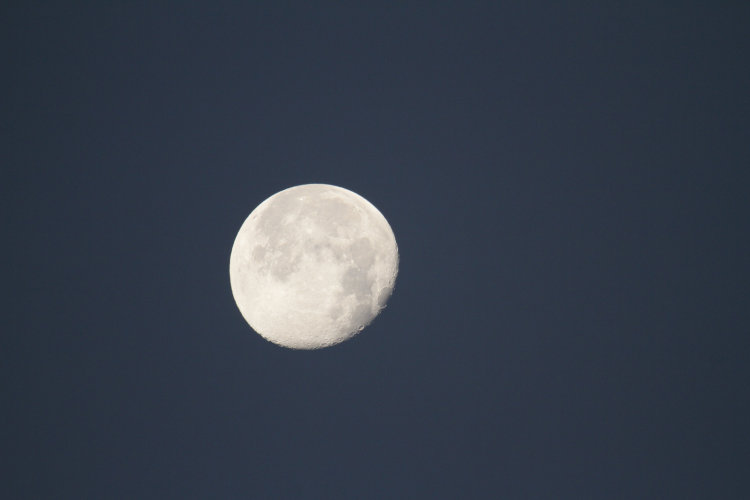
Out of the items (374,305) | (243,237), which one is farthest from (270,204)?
(374,305)

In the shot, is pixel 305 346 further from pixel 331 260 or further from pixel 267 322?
pixel 331 260

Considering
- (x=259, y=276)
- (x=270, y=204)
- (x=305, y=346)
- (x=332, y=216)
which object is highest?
(x=270, y=204)

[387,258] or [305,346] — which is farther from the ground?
[387,258]

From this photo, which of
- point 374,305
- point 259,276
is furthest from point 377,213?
point 259,276

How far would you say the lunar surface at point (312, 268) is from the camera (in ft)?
24.0

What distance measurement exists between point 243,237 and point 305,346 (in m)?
1.63

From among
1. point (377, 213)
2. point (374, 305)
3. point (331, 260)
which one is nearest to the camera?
point (331, 260)

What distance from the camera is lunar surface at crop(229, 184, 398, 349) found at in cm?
730

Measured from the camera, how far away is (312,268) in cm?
725

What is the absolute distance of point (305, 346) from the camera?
7848 millimetres

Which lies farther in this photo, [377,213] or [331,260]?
[377,213]

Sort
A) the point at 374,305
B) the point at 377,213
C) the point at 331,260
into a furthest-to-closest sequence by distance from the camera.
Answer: the point at 377,213 < the point at 374,305 < the point at 331,260

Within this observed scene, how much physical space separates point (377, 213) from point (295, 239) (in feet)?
4.68

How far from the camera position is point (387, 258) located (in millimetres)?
7934
